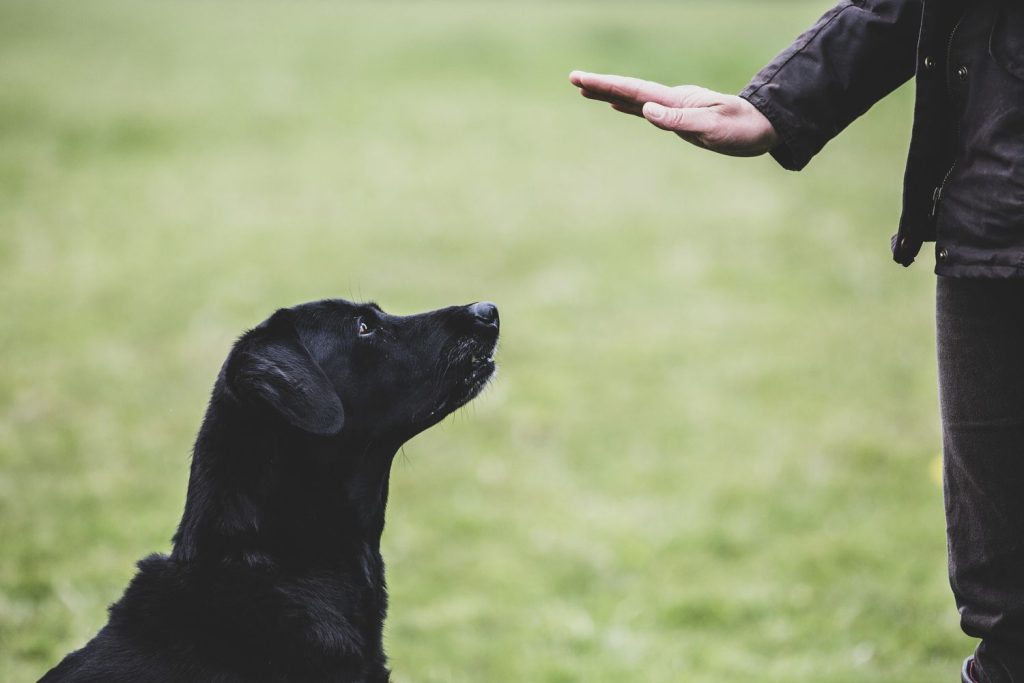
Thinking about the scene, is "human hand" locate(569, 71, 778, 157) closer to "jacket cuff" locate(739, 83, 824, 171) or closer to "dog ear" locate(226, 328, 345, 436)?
"jacket cuff" locate(739, 83, 824, 171)

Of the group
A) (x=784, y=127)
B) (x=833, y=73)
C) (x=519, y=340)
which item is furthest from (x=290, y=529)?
(x=519, y=340)

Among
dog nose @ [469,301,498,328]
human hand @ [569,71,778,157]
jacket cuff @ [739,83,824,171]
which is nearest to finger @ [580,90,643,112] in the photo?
human hand @ [569,71,778,157]

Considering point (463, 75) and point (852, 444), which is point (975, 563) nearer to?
point (852, 444)

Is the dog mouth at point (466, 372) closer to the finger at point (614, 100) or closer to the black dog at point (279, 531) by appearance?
the black dog at point (279, 531)

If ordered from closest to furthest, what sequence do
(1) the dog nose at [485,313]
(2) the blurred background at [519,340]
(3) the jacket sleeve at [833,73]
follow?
1. (3) the jacket sleeve at [833,73]
2. (1) the dog nose at [485,313]
3. (2) the blurred background at [519,340]

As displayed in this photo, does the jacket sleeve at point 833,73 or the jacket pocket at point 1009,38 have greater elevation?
the jacket sleeve at point 833,73

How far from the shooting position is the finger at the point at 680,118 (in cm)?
249

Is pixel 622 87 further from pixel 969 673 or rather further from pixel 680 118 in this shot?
pixel 969 673

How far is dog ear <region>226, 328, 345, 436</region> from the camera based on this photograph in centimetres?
279

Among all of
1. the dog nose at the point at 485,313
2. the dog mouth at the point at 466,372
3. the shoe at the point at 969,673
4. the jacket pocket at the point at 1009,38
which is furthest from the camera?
the dog nose at the point at 485,313

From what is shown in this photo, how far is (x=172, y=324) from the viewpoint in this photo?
28.4 feet

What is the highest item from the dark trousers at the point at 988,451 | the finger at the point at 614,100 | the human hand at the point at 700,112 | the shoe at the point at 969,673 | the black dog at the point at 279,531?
the finger at the point at 614,100

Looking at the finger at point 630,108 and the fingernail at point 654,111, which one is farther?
the finger at point 630,108

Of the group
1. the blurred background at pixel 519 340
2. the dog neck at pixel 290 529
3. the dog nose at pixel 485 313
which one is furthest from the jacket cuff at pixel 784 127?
the blurred background at pixel 519 340
